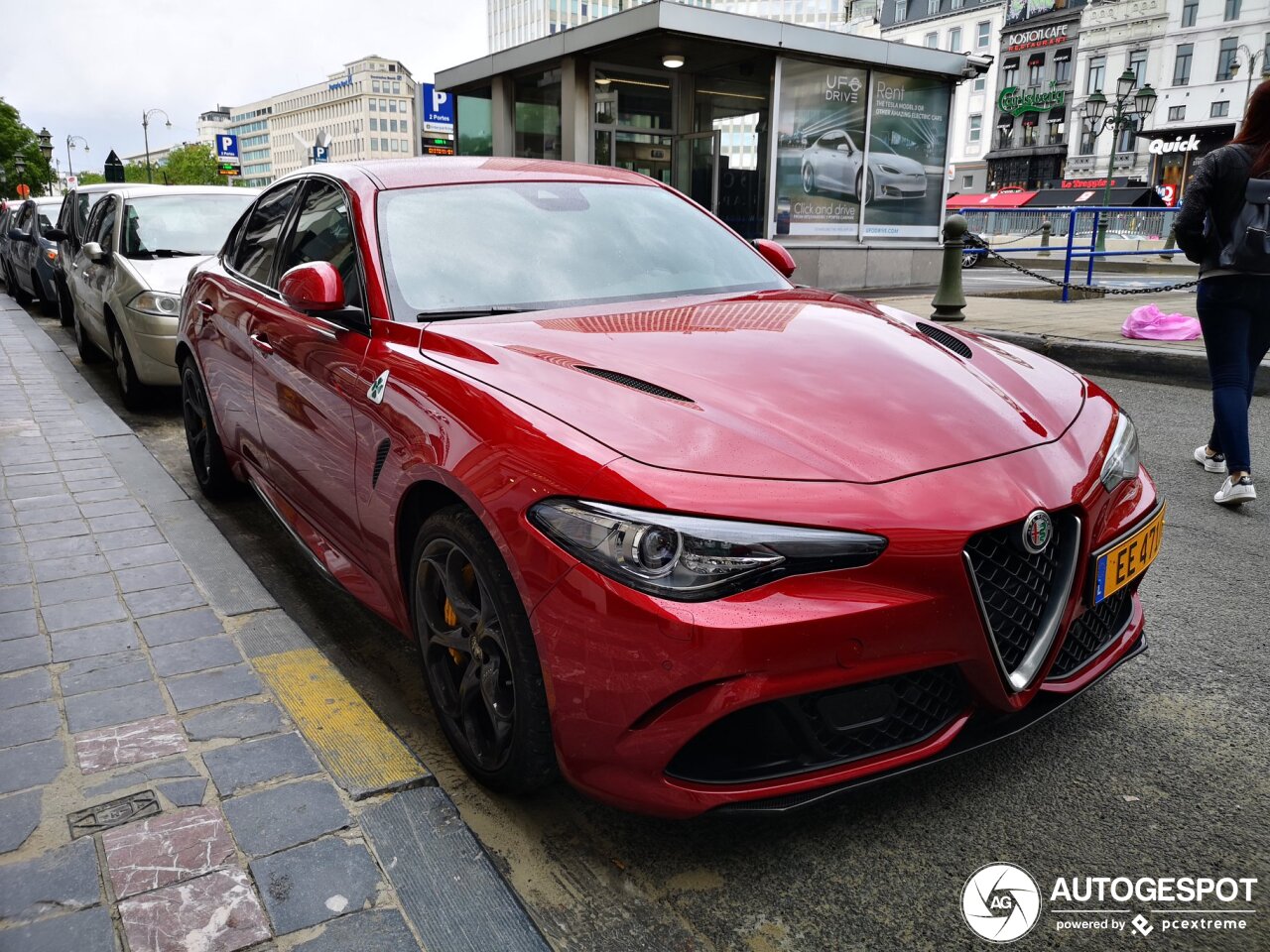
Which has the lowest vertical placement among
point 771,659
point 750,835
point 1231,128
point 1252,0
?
point 750,835

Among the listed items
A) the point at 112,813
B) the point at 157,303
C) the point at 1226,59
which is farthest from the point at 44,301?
the point at 1226,59

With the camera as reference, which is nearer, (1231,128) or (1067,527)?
(1067,527)

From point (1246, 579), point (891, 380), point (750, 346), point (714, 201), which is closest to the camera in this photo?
point (891, 380)

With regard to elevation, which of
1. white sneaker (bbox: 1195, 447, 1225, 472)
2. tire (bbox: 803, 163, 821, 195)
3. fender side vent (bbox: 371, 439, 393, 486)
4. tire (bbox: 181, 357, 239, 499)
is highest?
tire (bbox: 803, 163, 821, 195)

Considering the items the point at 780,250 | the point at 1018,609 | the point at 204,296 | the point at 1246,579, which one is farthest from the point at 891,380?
the point at 204,296

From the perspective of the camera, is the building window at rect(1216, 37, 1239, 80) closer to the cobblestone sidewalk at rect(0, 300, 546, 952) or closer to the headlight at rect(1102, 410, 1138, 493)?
the headlight at rect(1102, 410, 1138, 493)

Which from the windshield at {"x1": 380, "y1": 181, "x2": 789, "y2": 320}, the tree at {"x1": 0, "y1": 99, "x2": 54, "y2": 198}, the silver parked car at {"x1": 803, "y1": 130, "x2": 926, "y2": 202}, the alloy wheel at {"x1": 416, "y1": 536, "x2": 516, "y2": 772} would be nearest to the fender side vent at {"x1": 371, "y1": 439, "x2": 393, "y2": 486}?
the alloy wheel at {"x1": 416, "y1": 536, "x2": 516, "y2": 772}

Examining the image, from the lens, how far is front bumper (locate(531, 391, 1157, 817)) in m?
1.81

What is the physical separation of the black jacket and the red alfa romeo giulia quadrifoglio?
2.43 meters

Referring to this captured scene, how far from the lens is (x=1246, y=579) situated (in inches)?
148

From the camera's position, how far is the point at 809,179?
15.8 meters

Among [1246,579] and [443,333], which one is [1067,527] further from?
[1246,579]

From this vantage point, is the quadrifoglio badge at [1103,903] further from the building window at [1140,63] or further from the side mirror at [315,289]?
the building window at [1140,63]

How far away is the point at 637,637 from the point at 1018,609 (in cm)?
80
